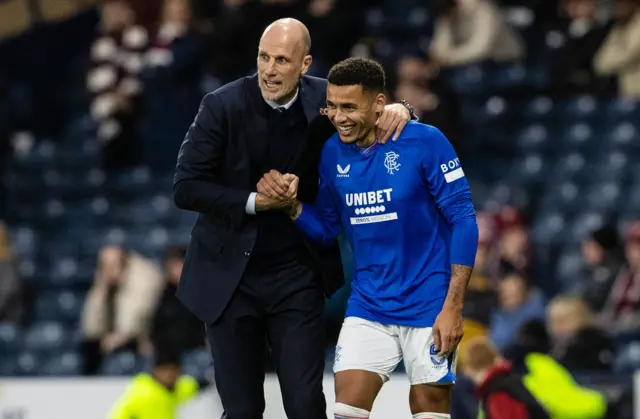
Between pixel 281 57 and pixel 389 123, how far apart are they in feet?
1.61

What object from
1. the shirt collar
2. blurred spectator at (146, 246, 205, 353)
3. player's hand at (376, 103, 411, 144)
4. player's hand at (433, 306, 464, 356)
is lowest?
blurred spectator at (146, 246, 205, 353)

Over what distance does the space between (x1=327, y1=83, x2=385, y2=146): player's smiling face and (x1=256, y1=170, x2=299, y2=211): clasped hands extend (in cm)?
27

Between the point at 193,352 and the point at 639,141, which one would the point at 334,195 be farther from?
the point at 639,141

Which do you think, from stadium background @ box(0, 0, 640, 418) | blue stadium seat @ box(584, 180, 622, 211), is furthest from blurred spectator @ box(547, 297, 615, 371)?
blue stadium seat @ box(584, 180, 622, 211)

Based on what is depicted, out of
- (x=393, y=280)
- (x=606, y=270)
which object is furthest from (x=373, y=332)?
(x=606, y=270)

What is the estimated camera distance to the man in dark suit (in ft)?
17.6

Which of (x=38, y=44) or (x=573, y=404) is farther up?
(x=38, y=44)

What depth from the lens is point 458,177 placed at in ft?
17.0

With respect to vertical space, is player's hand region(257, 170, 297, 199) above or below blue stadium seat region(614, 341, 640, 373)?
above

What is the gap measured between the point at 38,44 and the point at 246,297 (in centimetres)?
974

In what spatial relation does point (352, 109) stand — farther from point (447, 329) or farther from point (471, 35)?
point (471, 35)

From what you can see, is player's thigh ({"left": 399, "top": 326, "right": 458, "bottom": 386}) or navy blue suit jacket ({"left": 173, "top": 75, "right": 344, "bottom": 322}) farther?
navy blue suit jacket ({"left": 173, "top": 75, "right": 344, "bottom": 322})

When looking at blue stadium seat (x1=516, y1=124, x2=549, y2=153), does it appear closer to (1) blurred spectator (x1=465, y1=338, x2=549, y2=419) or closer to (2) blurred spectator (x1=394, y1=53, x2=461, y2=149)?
(2) blurred spectator (x1=394, y1=53, x2=461, y2=149)

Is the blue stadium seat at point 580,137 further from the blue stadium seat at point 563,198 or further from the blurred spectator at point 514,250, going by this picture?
the blurred spectator at point 514,250
